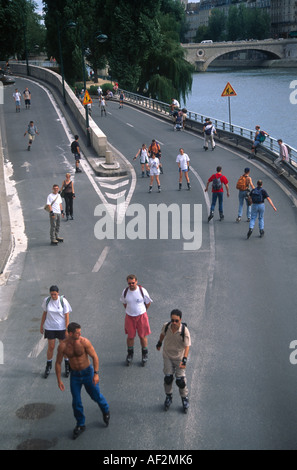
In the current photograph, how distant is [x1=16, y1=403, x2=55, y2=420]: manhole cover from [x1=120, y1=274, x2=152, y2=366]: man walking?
5.41 ft

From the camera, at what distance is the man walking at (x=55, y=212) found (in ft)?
52.5

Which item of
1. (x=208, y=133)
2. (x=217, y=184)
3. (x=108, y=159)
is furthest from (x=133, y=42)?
(x=217, y=184)

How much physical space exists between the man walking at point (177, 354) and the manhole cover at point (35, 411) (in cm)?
170

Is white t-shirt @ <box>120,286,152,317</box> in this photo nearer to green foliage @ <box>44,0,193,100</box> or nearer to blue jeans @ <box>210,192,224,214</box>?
blue jeans @ <box>210,192,224,214</box>

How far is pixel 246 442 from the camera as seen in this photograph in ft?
24.5

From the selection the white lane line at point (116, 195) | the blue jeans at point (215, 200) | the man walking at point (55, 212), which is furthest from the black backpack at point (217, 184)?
the white lane line at point (116, 195)

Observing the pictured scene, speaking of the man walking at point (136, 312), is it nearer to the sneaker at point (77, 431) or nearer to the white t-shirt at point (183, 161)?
the sneaker at point (77, 431)

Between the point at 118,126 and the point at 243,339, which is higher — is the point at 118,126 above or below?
above

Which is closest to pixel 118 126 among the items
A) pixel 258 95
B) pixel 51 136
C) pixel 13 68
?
pixel 51 136

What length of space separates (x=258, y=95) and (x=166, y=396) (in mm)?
73520

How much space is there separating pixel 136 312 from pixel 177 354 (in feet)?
4.65

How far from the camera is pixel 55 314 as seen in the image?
935 cm
